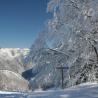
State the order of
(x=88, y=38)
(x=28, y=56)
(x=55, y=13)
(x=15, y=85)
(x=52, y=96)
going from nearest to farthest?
(x=52, y=96) < (x=88, y=38) < (x=55, y=13) < (x=28, y=56) < (x=15, y=85)

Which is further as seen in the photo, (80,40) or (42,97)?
(80,40)

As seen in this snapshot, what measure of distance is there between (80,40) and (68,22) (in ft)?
5.14

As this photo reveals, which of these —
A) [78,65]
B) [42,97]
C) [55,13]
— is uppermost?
[55,13]

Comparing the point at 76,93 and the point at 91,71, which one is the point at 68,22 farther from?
the point at 76,93

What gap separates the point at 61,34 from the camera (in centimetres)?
2400

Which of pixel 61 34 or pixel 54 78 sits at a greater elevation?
pixel 61 34

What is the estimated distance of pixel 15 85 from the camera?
81438 mm

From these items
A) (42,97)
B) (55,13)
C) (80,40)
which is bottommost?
(42,97)

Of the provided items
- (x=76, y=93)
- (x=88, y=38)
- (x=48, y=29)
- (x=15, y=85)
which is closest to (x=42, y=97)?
(x=76, y=93)

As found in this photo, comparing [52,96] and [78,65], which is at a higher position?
[78,65]

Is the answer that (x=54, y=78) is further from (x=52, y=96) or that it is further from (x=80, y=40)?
(x=52, y=96)

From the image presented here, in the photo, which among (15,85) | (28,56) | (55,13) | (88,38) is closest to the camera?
(88,38)

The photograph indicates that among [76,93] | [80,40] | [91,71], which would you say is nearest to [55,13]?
[80,40]

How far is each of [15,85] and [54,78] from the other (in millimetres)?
56391
